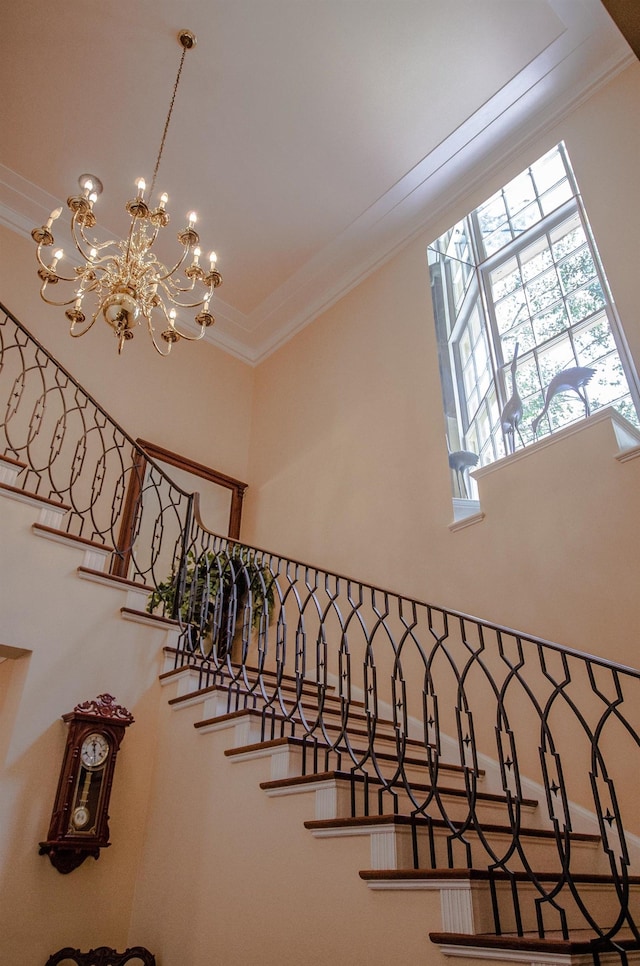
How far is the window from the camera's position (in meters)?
5.05

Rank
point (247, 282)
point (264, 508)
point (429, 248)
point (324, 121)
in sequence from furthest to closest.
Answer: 1. point (247, 282)
2. point (264, 508)
3. point (429, 248)
4. point (324, 121)

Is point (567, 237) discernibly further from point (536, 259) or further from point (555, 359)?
point (555, 359)

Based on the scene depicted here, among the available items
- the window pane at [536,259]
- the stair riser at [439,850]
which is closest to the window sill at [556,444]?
the window pane at [536,259]

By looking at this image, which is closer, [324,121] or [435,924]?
[435,924]

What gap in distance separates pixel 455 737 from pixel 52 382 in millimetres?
5034

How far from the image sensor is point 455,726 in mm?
4633

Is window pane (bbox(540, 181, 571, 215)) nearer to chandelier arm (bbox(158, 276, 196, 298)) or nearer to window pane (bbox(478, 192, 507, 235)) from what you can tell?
window pane (bbox(478, 192, 507, 235))

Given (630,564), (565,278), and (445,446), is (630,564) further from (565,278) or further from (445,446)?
(565,278)

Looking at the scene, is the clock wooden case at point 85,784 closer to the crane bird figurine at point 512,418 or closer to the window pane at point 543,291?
the crane bird figurine at point 512,418

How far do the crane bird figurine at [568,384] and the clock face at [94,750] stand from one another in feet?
12.4

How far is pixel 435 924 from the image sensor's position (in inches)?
91.1

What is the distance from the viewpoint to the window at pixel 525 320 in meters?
5.05

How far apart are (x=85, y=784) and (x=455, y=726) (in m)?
2.47

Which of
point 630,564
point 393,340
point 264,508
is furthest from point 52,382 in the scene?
point 630,564
